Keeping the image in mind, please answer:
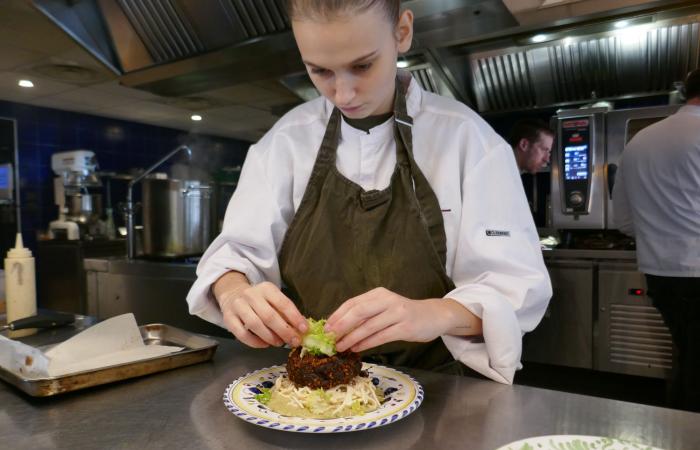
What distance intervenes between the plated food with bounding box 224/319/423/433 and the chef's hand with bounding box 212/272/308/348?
44 mm

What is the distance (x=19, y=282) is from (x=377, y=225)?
3.98 ft

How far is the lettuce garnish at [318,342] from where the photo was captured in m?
0.96

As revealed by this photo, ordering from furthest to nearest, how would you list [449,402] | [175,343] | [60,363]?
1. [175,343]
2. [60,363]
3. [449,402]

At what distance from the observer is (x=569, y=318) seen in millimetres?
3117

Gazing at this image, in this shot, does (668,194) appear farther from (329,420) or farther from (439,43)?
(329,420)

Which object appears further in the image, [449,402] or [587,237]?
[587,237]

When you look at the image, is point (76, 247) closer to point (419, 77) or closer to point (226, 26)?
point (226, 26)

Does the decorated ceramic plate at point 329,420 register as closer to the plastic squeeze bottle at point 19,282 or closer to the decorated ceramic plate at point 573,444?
the decorated ceramic plate at point 573,444

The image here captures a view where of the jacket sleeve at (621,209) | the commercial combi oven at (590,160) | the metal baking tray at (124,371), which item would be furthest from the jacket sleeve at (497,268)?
the commercial combi oven at (590,160)

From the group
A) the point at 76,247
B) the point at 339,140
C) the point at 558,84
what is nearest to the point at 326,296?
the point at 339,140

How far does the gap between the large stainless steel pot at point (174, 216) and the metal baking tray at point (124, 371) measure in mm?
1893

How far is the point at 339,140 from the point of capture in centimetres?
134

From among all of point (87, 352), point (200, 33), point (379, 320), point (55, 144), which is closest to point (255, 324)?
point (379, 320)

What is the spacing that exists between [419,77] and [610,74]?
4.17 ft
